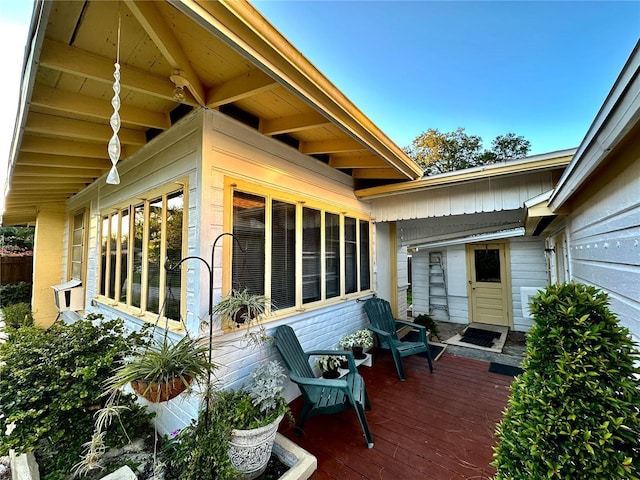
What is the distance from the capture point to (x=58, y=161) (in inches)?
135

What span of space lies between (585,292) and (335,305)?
2889 mm

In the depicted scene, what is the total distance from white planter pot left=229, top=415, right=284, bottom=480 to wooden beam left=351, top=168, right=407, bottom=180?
3522 millimetres

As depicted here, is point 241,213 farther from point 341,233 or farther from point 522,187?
point 522,187

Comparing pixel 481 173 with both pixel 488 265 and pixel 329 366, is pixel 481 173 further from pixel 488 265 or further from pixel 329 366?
pixel 488 265

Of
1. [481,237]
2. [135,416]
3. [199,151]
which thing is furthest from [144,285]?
[481,237]

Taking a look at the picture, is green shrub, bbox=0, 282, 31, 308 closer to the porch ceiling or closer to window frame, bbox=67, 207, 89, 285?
window frame, bbox=67, 207, 89, 285

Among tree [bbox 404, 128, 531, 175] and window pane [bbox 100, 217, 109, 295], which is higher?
tree [bbox 404, 128, 531, 175]

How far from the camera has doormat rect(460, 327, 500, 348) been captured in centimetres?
487

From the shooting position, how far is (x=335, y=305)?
12.6ft

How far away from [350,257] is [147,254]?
2.85 metres

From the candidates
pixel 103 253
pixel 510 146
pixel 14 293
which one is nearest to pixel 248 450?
pixel 103 253

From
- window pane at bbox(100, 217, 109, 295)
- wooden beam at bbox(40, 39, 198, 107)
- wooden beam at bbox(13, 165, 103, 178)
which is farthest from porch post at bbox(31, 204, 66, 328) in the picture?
wooden beam at bbox(40, 39, 198, 107)

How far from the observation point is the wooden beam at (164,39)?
137 centimetres

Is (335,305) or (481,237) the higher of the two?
(481,237)
